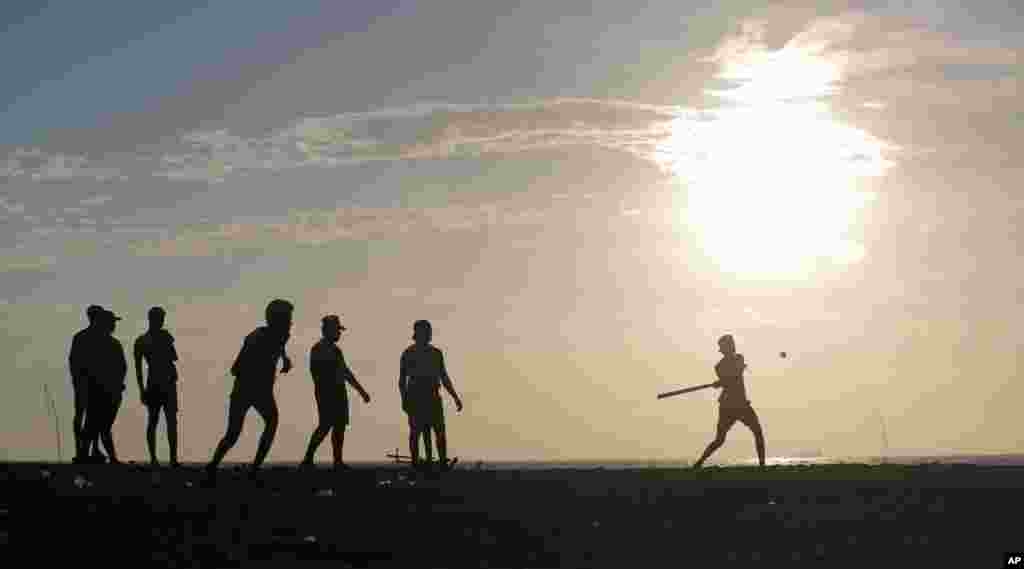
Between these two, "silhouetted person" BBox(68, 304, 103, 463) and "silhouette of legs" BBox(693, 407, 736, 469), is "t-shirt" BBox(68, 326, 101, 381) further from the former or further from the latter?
"silhouette of legs" BBox(693, 407, 736, 469)

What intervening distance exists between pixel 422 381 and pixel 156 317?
170 inches

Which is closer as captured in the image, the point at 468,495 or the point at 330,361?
the point at 468,495

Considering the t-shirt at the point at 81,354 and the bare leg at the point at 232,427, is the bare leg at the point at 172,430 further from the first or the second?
the bare leg at the point at 232,427

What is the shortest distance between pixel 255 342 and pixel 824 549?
767cm

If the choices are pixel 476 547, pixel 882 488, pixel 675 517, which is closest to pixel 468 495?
pixel 675 517

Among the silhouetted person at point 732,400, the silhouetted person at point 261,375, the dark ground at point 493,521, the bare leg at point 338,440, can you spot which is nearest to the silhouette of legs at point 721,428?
the silhouetted person at point 732,400

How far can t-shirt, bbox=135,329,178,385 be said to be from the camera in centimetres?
2364

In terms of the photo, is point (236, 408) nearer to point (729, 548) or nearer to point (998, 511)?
point (729, 548)

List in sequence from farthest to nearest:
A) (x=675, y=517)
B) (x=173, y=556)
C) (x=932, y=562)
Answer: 1. (x=675, y=517)
2. (x=932, y=562)
3. (x=173, y=556)

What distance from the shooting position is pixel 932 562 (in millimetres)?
15531

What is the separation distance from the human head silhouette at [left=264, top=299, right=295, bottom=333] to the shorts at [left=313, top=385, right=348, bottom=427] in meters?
3.19

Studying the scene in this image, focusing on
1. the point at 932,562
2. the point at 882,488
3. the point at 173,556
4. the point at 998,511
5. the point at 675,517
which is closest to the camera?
the point at 173,556

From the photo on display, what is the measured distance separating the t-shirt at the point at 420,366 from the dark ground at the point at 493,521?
226cm

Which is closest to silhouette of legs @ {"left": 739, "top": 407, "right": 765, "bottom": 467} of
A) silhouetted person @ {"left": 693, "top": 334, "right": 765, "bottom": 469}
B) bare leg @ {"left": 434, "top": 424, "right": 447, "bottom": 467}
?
silhouetted person @ {"left": 693, "top": 334, "right": 765, "bottom": 469}
